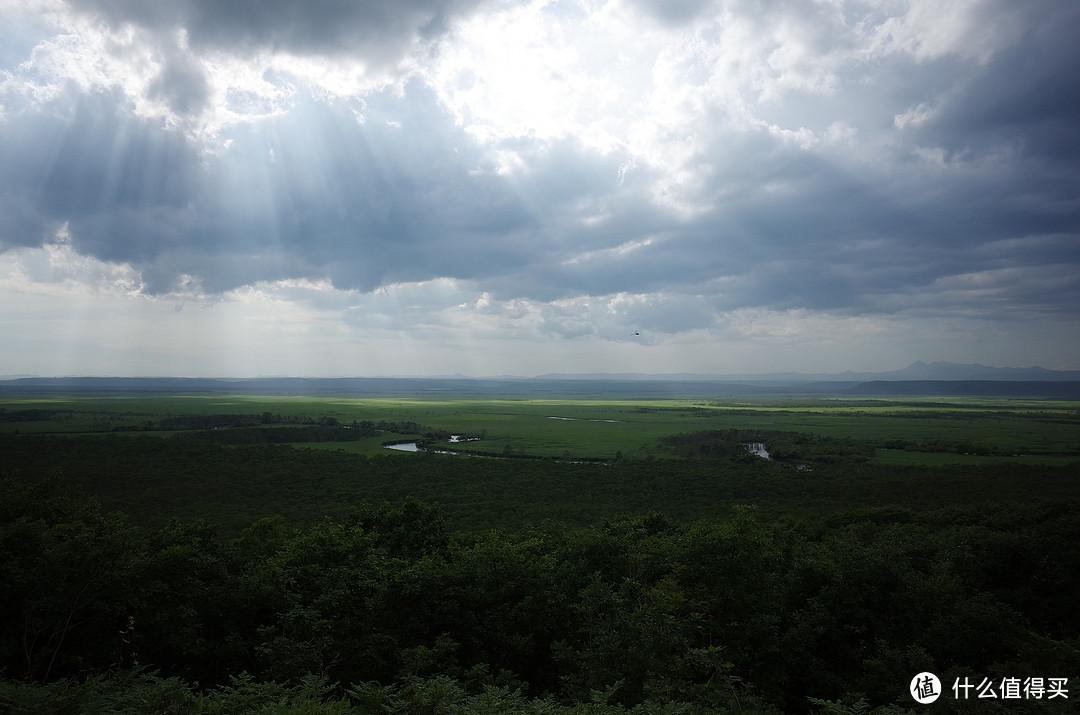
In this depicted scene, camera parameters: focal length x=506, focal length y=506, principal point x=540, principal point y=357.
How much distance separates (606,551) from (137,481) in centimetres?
5454

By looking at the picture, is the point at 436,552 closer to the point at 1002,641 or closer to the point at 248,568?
the point at 248,568

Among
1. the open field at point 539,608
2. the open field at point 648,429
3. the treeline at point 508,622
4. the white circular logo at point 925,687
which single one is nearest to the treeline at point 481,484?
the open field at point 648,429

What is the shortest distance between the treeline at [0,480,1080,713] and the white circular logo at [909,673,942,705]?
92 cm

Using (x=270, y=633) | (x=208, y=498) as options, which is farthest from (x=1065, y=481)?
(x=208, y=498)

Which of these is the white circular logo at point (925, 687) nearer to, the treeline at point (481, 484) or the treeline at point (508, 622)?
the treeline at point (508, 622)

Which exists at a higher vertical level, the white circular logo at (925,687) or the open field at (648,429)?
the white circular logo at (925,687)

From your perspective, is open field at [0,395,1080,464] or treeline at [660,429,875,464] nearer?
treeline at [660,429,875,464]

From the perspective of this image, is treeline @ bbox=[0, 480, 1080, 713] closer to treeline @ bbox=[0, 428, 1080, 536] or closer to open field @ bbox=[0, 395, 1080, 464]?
treeline @ bbox=[0, 428, 1080, 536]

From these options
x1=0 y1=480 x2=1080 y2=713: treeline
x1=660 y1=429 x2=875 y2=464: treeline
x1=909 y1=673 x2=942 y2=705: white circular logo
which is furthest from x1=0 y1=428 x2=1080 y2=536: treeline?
x1=909 y1=673 x2=942 y2=705: white circular logo

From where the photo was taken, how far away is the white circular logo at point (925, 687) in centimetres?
1098

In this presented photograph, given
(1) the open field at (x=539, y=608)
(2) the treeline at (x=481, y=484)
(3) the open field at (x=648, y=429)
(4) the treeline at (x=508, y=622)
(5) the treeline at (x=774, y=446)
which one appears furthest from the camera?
(3) the open field at (x=648, y=429)

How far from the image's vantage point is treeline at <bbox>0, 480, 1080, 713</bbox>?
37.2 ft

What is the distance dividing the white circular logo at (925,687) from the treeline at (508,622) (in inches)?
36.2

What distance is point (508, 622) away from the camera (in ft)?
51.2
